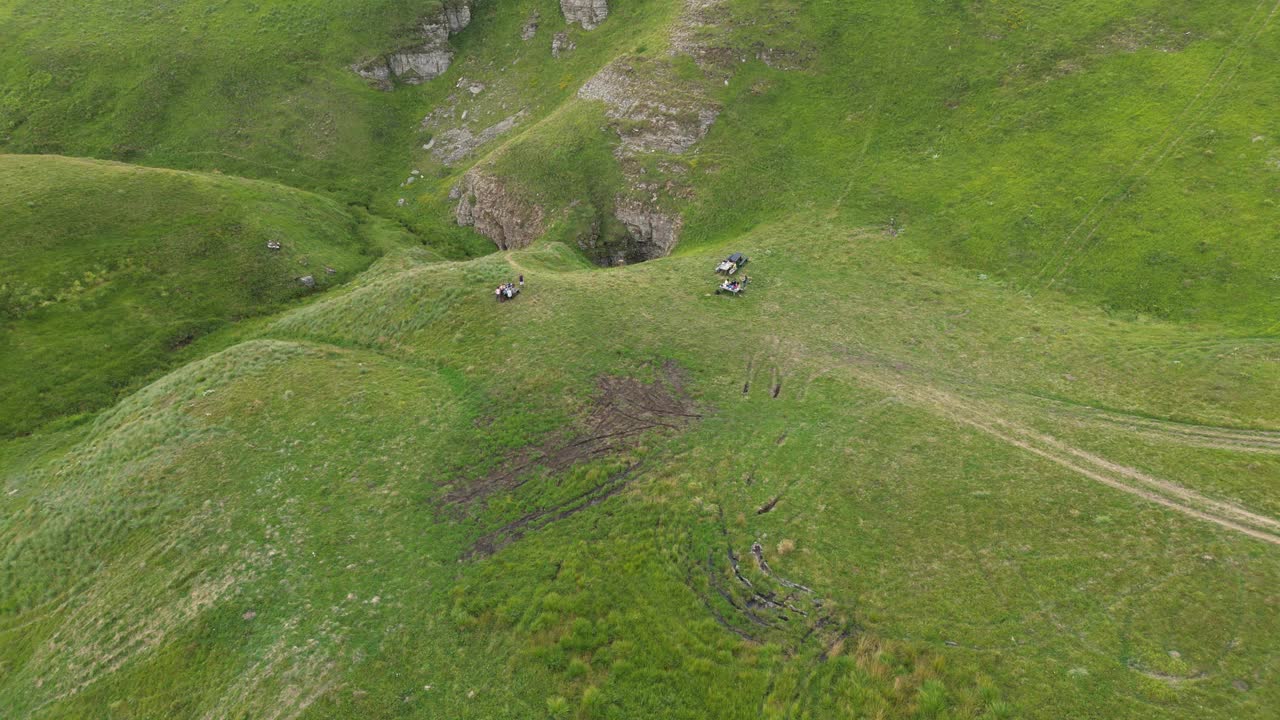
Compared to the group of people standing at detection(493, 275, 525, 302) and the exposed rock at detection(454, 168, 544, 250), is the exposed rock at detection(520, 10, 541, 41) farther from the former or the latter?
the group of people standing at detection(493, 275, 525, 302)

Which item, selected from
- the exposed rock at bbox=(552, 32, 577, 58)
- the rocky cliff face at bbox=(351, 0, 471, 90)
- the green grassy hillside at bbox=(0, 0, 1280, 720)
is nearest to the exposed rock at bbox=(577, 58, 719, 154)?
the green grassy hillside at bbox=(0, 0, 1280, 720)

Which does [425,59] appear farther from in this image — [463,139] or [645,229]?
[645,229]

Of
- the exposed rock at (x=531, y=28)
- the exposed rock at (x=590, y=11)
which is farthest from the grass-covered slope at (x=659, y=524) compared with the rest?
the exposed rock at (x=531, y=28)

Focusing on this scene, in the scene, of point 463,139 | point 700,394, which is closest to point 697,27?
point 463,139

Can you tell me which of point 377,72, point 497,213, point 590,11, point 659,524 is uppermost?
point 590,11

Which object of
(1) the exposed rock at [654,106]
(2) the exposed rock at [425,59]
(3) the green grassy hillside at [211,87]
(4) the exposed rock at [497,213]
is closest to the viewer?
(4) the exposed rock at [497,213]

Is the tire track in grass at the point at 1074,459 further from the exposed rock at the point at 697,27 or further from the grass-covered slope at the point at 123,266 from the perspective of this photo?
the exposed rock at the point at 697,27
